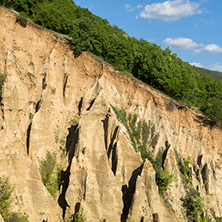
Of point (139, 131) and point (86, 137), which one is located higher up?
point (139, 131)

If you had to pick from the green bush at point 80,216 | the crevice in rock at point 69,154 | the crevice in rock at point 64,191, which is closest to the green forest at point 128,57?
the crevice in rock at point 69,154

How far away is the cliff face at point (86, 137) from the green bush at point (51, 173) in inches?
23.2

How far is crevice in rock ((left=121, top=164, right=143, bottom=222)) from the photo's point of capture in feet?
72.9

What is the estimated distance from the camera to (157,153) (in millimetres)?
28641

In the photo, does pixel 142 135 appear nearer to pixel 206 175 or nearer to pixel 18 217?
pixel 206 175

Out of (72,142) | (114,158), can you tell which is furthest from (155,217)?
(72,142)

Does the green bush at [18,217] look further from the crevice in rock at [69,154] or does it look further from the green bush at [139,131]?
the green bush at [139,131]

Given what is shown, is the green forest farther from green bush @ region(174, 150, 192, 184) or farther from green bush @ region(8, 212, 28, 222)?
green bush @ region(8, 212, 28, 222)

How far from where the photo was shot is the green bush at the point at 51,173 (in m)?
22.4

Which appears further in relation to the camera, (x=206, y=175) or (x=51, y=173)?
(x=206, y=175)

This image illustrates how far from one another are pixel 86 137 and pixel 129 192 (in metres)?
7.48

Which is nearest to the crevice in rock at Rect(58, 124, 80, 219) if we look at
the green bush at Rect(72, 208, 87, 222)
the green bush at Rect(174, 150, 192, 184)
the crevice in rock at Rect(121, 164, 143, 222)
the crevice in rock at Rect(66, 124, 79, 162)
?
the crevice in rock at Rect(66, 124, 79, 162)

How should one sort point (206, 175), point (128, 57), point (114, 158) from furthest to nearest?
point (128, 57) → point (206, 175) → point (114, 158)

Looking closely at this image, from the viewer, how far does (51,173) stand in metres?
22.9
